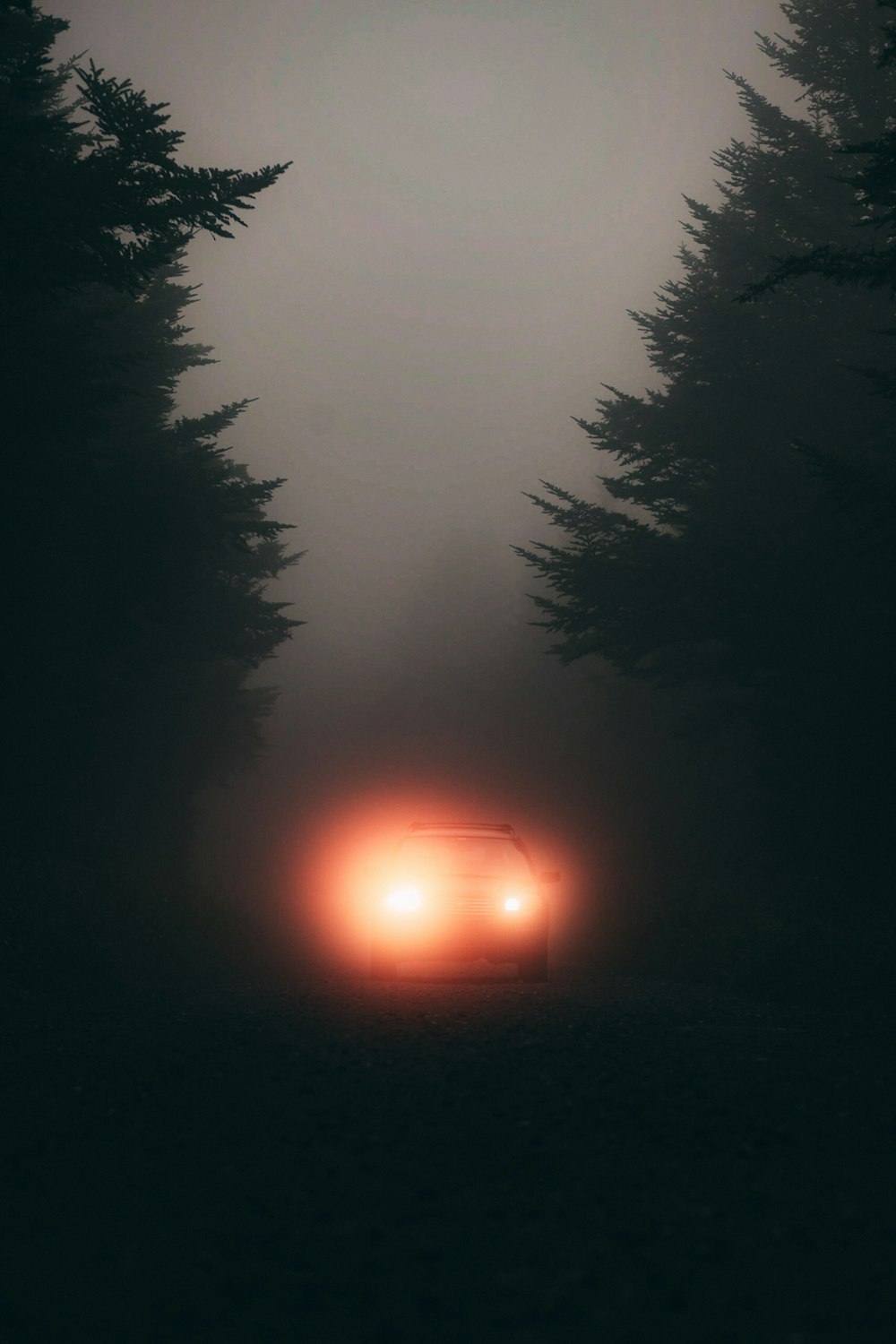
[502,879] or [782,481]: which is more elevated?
[782,481]

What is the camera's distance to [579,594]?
21641 millimetres

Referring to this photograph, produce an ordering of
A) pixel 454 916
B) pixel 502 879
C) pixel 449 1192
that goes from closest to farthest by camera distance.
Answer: pixel 449 1192
pixel 454 916
pixel 502 879

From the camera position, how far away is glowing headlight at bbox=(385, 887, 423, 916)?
13.8 metres

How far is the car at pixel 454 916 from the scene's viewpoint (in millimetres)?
13641

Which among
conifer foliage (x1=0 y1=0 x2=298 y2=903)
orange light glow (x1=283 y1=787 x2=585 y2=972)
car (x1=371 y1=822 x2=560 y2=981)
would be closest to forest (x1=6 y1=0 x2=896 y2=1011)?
conifer foliage (x1=0 y1=0 x2=298 y2=903)

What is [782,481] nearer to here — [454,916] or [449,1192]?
[454,916]

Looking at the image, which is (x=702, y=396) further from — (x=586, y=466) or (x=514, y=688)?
(x=586, y=466)

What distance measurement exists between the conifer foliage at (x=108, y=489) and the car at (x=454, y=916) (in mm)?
6481

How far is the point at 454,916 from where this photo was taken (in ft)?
44.8

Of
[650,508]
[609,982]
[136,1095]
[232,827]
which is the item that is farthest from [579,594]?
[232,827]

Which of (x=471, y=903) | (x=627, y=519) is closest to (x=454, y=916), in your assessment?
(x=471, y=903)

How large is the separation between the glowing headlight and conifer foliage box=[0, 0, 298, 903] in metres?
6.51

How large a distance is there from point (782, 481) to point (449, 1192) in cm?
1939

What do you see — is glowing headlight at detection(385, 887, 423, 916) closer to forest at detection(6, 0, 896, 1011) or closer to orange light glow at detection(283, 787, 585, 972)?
orange light glow at detection(283, 787, 585, 972)
